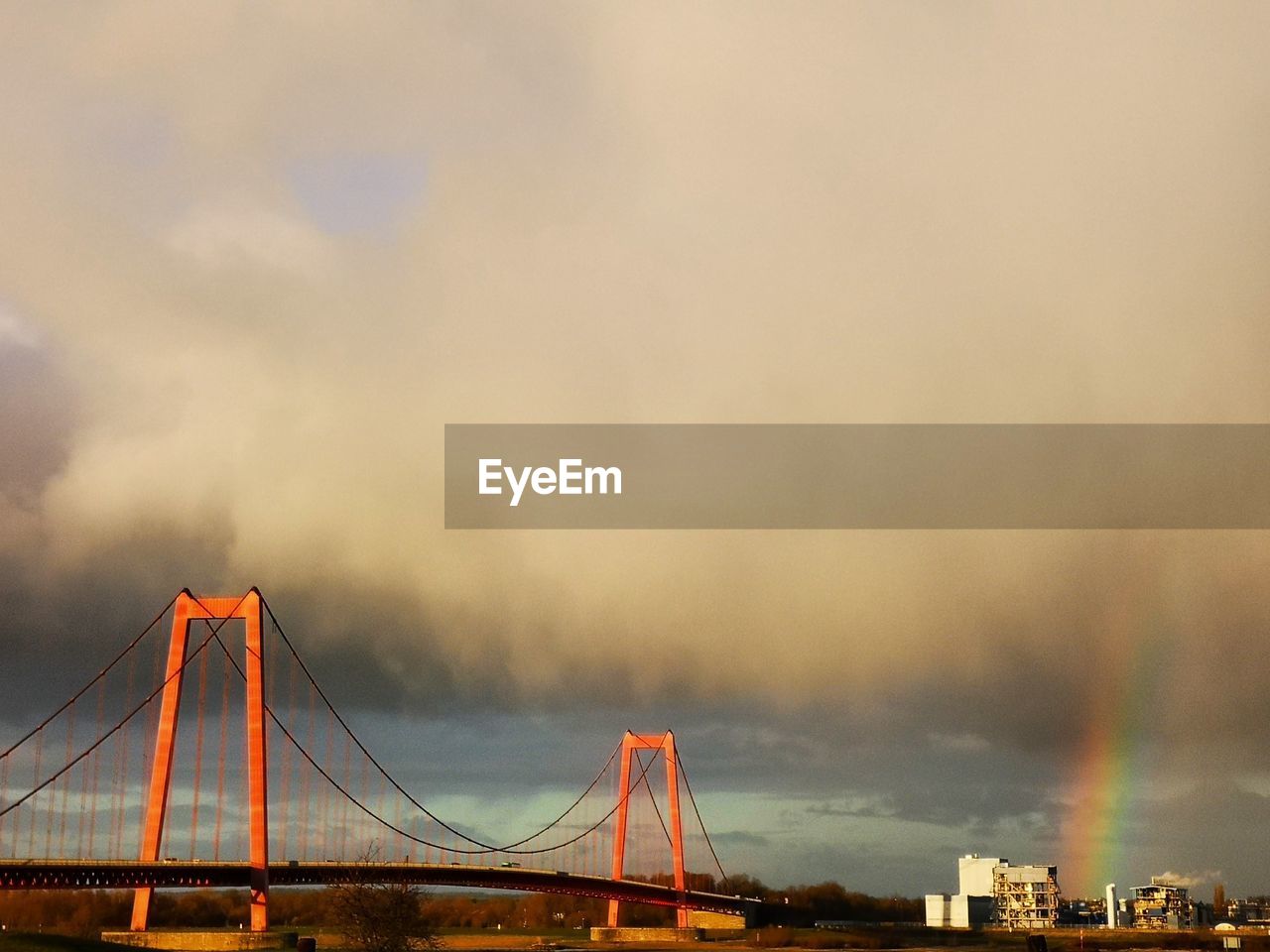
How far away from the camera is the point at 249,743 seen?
8762cm

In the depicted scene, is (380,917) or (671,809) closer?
(380,917)

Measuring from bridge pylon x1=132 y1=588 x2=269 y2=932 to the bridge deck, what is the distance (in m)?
1.73

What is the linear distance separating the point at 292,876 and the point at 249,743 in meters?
8.14

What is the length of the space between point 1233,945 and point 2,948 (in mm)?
91123

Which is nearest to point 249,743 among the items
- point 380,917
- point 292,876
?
point 292,876

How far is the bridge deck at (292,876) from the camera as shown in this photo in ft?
228

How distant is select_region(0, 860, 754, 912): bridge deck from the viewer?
228 feet

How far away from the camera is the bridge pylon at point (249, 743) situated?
82125mm

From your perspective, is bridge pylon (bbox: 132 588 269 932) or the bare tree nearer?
the bare tree

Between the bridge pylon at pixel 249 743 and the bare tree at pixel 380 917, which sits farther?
the bridge pylon at pixel 249 743

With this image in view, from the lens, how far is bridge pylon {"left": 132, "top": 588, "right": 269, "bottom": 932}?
82.1 m

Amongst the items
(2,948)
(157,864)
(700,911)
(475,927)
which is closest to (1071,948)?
(700,911)

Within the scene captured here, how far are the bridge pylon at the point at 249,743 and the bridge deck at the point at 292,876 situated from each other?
1.73 meters

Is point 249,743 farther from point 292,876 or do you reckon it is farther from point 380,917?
point 380,917
